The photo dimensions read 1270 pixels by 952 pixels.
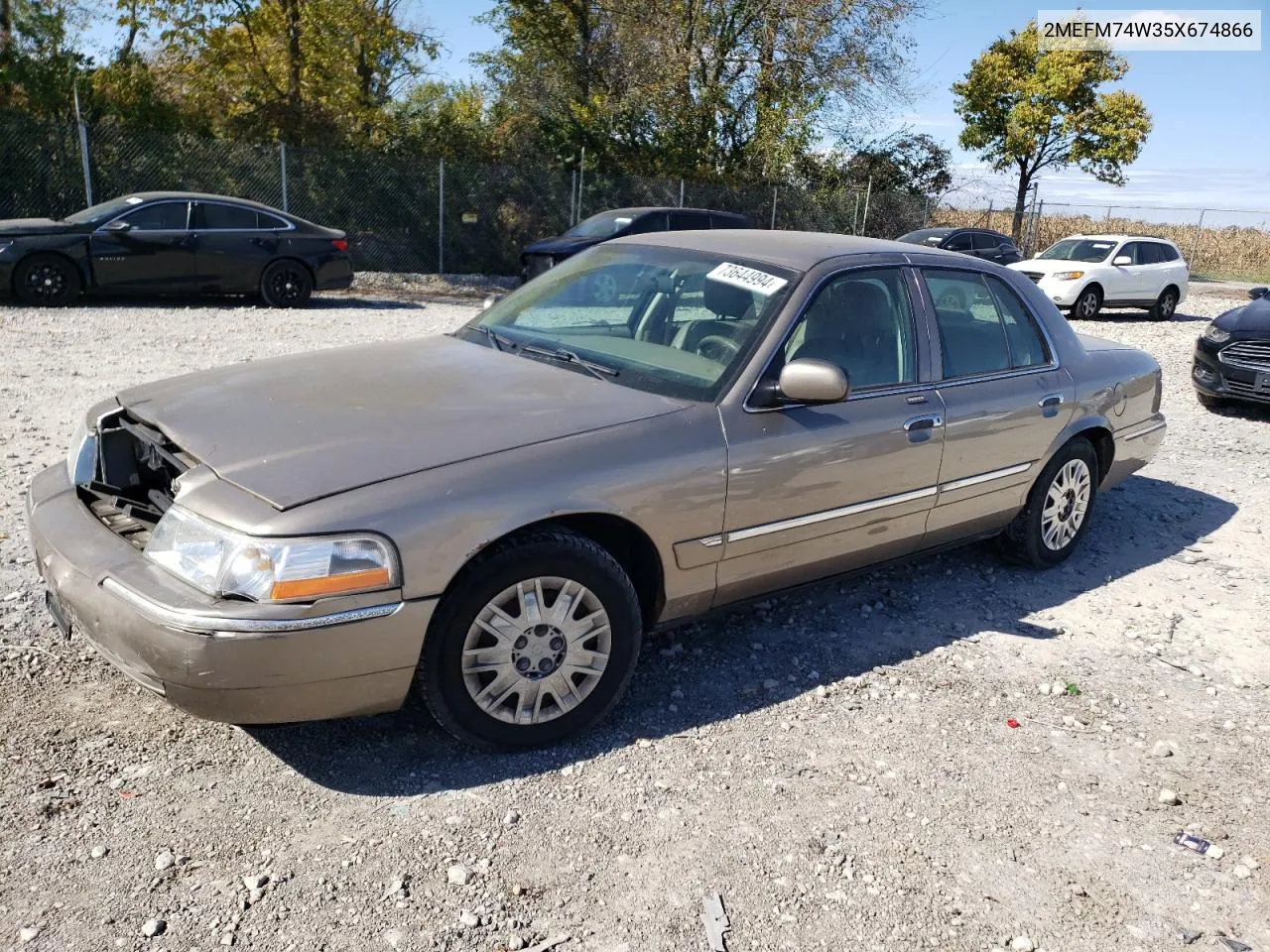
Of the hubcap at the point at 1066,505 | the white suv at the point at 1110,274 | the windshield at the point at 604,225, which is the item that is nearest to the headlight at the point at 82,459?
the hubcap at the point at 1066,505

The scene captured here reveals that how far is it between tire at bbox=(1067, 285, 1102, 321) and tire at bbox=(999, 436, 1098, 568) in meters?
13.4

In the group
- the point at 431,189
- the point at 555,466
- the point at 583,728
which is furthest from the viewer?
the point at 431,189

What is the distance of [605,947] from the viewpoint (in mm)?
2748

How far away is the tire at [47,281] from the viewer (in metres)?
12.7

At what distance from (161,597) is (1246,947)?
311 centimetres

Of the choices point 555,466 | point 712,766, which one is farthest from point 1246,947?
point 555,466

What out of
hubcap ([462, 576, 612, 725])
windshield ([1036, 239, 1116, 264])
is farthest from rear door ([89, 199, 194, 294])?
windshield ([1036, 239, 1116, 264])

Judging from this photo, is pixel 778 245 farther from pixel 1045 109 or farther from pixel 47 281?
pixel 1045 109

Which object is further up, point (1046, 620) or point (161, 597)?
point (161, 597)

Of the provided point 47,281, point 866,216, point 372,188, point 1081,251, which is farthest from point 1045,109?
point 47,281

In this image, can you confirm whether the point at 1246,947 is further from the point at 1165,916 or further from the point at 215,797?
the point at 215,797

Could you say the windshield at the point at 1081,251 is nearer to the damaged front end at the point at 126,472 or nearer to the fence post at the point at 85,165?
the fence post at the point at 85,165

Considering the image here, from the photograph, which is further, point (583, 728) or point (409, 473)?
point (583, 728)

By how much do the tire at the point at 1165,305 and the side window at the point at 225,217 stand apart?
48.6 feet
